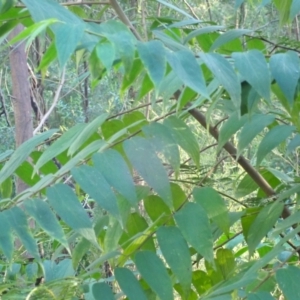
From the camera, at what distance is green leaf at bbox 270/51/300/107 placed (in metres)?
0.44

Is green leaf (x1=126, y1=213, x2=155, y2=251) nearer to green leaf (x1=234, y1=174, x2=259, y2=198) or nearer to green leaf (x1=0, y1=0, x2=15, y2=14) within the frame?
green leaf (x1=234, y1=174, x2=259, y2=198)

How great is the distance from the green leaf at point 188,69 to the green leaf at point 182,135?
119 millimetres

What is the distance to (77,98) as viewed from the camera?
14.3ft

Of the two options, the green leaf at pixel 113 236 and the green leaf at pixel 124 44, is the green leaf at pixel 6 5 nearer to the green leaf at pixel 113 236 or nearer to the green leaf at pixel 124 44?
the green leaf at pixel 124 44

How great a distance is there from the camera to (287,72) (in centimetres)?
45

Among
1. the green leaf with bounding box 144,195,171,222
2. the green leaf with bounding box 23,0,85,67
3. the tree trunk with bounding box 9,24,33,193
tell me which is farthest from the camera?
the tree trunk with bounding box 9,24,33,193

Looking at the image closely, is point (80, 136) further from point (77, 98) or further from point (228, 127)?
point (77, 98)

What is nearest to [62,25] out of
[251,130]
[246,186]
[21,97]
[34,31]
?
[34,31]

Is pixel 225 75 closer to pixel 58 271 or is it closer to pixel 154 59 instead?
pixel 154 59

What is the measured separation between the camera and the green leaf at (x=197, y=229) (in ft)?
1.61

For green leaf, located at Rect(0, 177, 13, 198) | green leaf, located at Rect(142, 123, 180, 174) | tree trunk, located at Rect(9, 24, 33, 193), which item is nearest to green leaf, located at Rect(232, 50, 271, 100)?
green leaf, located at Rect(142, 123, 180, 174)

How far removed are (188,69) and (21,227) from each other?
0.65 feet

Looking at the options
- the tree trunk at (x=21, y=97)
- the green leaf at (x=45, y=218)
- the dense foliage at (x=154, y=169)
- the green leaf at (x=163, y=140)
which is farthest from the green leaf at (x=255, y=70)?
the tree trunk at (x=21, y=97)

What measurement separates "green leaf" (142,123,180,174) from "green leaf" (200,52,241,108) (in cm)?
10
